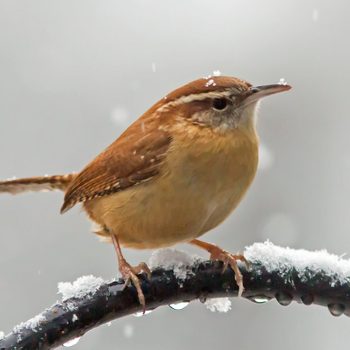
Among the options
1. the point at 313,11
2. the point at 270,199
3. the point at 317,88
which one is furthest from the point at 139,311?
the point at 313,11

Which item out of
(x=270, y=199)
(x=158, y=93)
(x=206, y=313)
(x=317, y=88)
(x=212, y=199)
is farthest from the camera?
(x=158, y=93)

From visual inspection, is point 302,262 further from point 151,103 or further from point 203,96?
point 151,103

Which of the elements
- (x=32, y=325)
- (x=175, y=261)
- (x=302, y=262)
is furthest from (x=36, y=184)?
(x=32, y=325)

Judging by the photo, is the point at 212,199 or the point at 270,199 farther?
the point at 270,199

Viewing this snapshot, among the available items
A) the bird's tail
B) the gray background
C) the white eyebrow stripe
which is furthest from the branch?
the gray background

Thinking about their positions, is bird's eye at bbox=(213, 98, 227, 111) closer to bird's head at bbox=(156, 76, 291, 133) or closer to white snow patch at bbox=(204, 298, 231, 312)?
bird's head at bbox=(156, 76, 291, 133)

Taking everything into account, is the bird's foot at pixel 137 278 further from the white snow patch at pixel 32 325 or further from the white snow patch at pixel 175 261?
the white snow patch at pixel 32 325

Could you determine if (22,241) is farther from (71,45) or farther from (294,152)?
(71,45)

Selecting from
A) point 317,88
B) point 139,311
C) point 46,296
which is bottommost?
point 46,296
